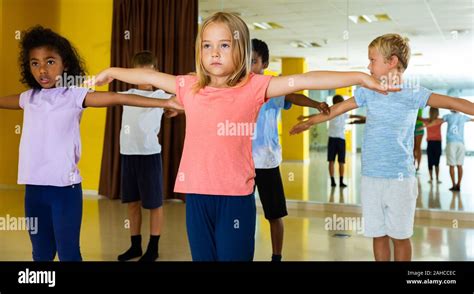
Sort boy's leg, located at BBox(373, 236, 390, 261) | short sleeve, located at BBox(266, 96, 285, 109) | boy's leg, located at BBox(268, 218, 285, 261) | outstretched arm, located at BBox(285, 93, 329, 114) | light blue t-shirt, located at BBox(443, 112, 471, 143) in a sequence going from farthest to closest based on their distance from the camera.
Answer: light blue t-shirt, located at BBox(443, 112, 471, 143), boy's leg, located at BBox(268, 218, 285, 261), short sleeve, located at BBox(266, 96, 285, 109), outstretched arm, located at BBox(285, 93, 329, 114), boy's leg, located at BBox(373, 236, 390, 261)

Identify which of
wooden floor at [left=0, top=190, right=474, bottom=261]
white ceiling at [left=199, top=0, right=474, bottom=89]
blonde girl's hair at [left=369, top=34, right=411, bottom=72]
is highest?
white ceiling at [left=199, top=0, right=474, bottom=89]

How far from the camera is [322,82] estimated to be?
5.76 ft

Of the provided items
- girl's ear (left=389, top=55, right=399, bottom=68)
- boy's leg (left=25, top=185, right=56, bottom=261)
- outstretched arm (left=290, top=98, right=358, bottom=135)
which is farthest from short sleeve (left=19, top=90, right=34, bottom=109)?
girl's ear (left=389, top=55, right=399, bottom=68)

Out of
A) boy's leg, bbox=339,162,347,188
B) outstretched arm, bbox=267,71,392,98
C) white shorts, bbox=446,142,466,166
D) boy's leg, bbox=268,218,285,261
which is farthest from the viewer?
boy's leg, bbox=339,162,347,188

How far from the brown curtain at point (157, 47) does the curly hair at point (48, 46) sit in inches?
139

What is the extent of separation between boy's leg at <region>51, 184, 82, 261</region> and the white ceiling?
4.31 metres

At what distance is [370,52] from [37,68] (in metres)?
1.61

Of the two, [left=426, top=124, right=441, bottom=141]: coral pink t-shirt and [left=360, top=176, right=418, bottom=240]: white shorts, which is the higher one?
[left=426, top=124, right=441, bottom=141]: coral pink t-shirt

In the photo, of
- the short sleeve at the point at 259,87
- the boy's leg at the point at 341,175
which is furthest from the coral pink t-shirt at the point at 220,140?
the boy's leg at the point at 341,175

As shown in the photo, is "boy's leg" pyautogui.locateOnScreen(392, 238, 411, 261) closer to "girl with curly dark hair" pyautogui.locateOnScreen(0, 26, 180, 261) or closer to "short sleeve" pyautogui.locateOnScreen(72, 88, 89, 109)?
"girl with curly dark hair" pyautogui.locateOnScreen(0, 26, 180, 261)

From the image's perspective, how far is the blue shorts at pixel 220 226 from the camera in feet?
5.71

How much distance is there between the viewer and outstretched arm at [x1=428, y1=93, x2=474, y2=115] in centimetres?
219

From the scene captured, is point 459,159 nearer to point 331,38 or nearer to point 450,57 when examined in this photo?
point 450,57
